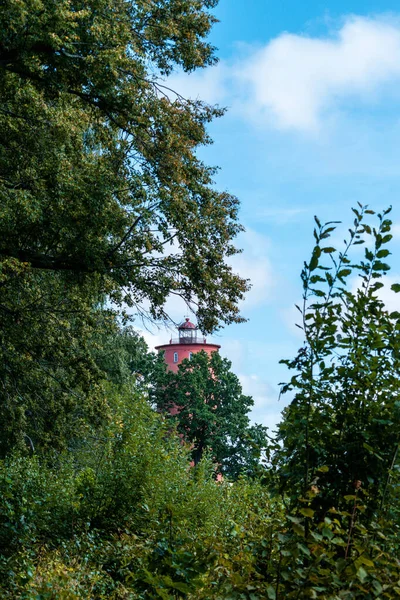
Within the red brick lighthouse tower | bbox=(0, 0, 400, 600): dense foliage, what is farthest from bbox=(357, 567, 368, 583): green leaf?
the red brick lighthouse tower

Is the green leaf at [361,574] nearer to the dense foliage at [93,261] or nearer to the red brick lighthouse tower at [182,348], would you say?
the dense foliage at [93,261]

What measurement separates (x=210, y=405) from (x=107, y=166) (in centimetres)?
2947

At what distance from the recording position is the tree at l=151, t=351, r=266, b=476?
3828cm

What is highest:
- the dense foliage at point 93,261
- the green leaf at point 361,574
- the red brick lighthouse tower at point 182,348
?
the red brick lighthouse tower at point 182,348

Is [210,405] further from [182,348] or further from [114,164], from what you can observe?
[114,164]

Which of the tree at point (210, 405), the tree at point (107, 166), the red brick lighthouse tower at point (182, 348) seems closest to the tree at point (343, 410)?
the tree at point (107, 166)

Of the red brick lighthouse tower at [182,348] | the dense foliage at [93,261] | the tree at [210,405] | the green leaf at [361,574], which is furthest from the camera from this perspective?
the red brick lighthouse tower at [182,348]

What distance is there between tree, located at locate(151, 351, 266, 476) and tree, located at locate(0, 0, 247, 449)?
25.8 m

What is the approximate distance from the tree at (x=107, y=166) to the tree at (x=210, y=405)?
25.8 meters

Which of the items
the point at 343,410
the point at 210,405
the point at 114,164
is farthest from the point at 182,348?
the point at 343,410

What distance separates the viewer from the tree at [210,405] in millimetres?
38281

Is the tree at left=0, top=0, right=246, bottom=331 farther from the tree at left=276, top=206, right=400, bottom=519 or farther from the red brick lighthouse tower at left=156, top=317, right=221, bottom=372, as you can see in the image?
the red brick lighthouse tower at left=156, top=317, right=221, bottom=372

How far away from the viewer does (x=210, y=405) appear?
39906 mm

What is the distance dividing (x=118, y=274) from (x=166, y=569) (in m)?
8.27
